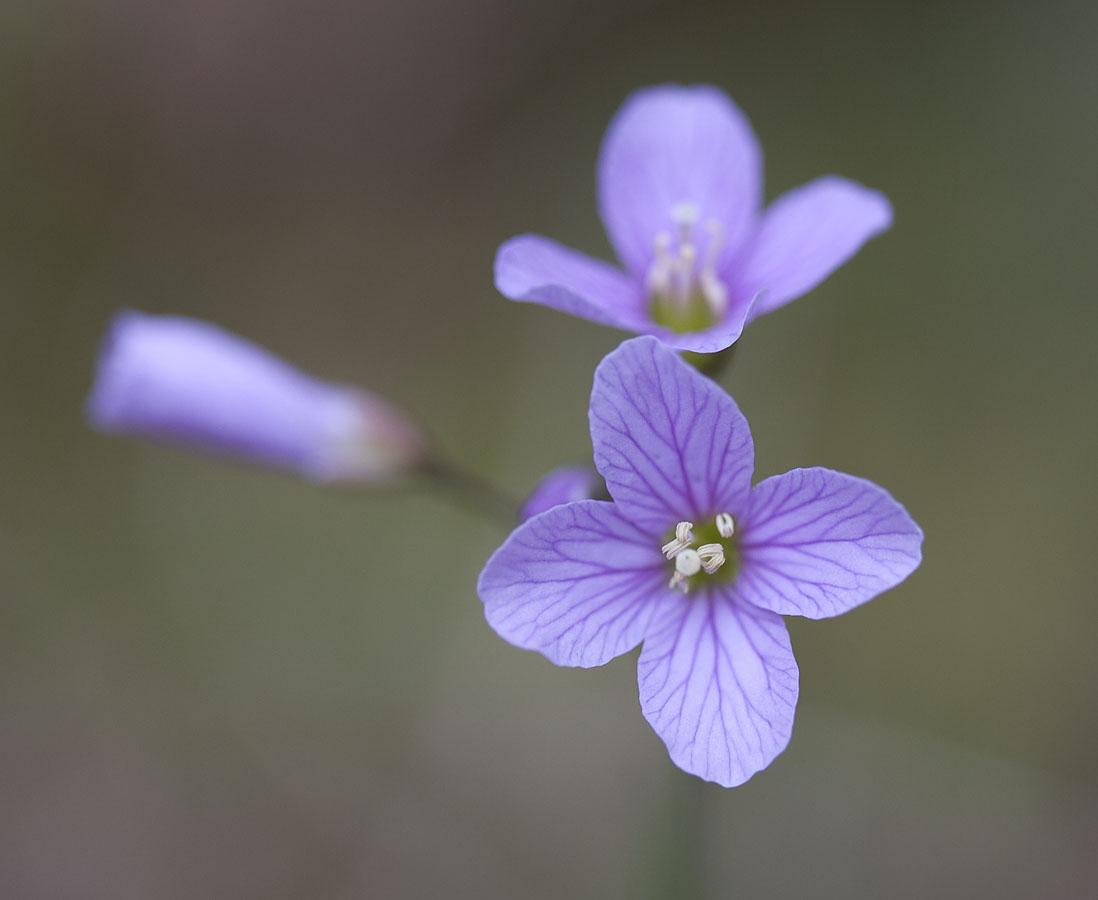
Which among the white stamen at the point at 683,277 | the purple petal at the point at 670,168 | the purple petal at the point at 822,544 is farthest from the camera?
the purple petal at the point at 670,168

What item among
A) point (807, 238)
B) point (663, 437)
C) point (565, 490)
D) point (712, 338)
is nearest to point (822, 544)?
point (663, 437)

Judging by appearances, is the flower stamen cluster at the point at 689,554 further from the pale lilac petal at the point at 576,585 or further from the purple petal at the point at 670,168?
the purple petal at the point at 670,168

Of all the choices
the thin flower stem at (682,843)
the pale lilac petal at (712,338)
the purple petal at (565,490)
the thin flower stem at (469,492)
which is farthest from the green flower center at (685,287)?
the thin flower stem at (682,843)

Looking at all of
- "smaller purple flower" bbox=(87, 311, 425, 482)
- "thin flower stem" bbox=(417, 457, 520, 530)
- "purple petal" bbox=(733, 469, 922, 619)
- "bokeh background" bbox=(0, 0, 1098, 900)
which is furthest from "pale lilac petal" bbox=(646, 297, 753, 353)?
"bokeh background" bbox=(0, 0, 1098, 900)

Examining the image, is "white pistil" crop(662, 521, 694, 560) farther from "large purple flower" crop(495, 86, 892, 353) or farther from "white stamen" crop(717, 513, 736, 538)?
"large purple flower" crop(495, 86, 892, 353)

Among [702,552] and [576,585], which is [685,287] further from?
[576,585]
